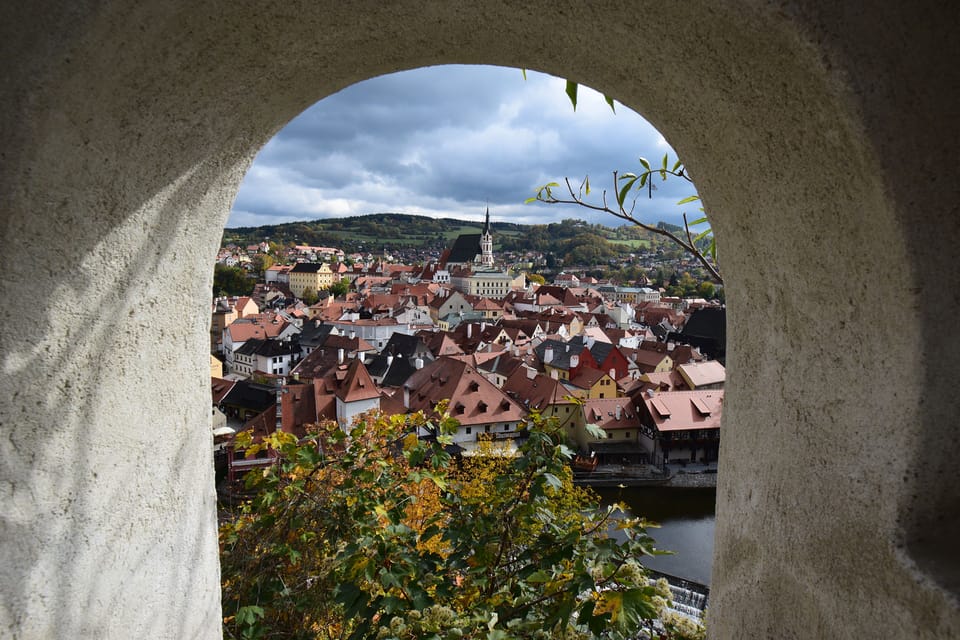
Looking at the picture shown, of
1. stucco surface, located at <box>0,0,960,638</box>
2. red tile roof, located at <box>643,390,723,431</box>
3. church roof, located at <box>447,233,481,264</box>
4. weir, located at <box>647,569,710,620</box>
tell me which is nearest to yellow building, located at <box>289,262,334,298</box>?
church roof, located at <box>447,233,481,264</box>

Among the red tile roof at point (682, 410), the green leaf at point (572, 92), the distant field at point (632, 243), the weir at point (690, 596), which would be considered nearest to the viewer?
the green leaf at point (572, 92)

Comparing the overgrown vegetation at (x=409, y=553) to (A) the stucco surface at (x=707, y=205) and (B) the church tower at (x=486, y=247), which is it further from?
(B) the church tower at (x=486, y=247)

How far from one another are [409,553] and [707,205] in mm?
1237

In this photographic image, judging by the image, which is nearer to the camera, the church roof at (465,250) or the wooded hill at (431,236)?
the church roof at (465,250)

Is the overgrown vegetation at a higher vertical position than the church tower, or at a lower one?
lower

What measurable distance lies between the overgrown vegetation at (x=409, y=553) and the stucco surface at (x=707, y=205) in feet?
1.77

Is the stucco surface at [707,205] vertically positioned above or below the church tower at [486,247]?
below

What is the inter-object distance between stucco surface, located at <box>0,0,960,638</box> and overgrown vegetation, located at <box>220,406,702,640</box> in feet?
1.77

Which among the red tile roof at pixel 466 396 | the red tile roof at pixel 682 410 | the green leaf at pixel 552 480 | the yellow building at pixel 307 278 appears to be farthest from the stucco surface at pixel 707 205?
the yellow building at pixel 307 278

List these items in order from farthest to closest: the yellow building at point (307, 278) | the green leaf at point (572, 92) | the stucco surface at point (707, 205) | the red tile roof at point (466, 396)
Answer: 1. the yellow building at point (307, 278)
2. the red tile roof at point (466, 396)
3. the green leaf at point (572, 92)
4. the stucco surface at point (707, 205)

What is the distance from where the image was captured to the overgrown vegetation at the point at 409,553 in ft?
4.81

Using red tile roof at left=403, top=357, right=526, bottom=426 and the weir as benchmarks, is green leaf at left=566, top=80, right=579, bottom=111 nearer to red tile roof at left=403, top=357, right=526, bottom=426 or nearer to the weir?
the weir

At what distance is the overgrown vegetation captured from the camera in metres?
1.46

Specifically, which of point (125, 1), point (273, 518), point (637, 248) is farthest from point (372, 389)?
point (637, 248)
